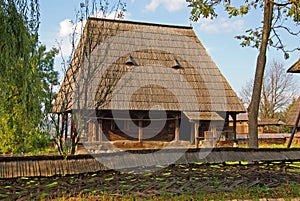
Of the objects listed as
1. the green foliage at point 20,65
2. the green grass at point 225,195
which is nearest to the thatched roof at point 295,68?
the green grass at point 225,195

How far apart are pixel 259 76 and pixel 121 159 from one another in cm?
521

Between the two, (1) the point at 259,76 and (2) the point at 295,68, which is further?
(2) the point at 295,68

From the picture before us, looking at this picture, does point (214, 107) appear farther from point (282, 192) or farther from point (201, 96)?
point (282, 192)

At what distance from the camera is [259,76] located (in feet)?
31.2

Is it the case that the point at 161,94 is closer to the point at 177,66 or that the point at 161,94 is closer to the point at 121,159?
the point at 177,66

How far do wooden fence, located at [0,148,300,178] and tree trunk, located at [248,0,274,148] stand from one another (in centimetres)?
247

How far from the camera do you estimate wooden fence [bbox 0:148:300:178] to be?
5.17m

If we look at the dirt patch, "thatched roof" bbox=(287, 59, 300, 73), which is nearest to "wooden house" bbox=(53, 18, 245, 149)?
"thatched roof" bbox=(287, 59, 300, 73)

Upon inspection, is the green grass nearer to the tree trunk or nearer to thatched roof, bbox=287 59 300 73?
the tree trunk

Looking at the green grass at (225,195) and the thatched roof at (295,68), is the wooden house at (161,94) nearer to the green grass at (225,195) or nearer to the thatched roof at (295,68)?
the thatched roof at (295,68)

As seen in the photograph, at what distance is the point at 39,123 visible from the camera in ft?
16.5

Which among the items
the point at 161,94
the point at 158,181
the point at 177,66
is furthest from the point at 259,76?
the point at 177,66

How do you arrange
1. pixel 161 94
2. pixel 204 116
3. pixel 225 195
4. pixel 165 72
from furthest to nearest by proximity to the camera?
pixel 165 72 → pixel 161 94 → pixel 204 116 → pixel 225 195

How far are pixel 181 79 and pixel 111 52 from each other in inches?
140
